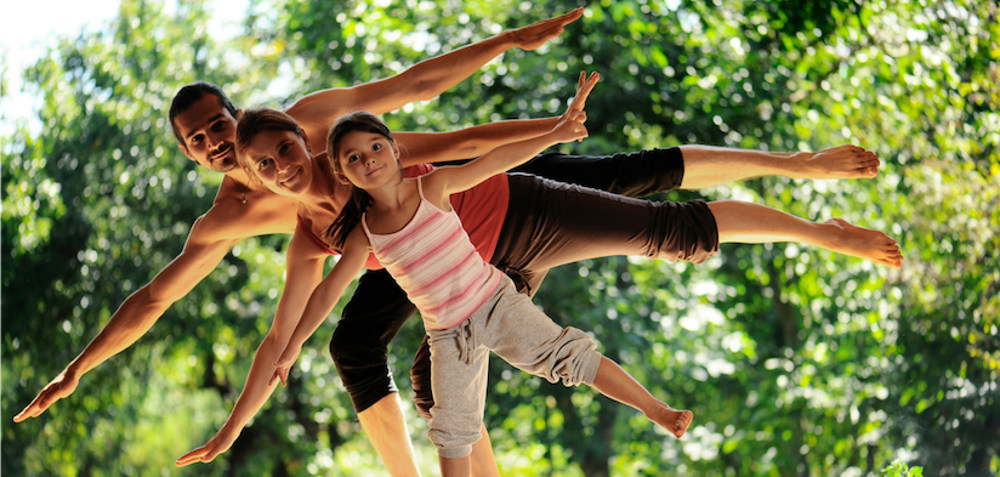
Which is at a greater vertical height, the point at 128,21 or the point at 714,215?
the point at 714,215

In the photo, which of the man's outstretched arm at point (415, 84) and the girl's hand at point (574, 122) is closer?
the girl's hand at point (574, 122)

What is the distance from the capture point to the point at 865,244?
1778 mm

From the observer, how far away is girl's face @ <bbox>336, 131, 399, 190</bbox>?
4.84 feet

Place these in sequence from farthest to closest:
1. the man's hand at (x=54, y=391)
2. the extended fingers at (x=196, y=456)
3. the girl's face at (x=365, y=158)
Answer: the man's hand at (x=54, y=391) < the extended fingers at (x=196, y=456) < the girl's face at (x=365, y=158)

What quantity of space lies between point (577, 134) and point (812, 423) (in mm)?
3262

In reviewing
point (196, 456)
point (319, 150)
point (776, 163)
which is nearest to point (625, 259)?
point (776, 163)

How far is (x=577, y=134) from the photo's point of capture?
1500mm

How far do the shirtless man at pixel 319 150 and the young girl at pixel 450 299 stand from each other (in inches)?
7.4

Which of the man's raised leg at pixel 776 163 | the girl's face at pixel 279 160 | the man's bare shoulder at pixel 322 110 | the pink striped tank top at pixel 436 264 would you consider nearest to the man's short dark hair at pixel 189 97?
the man's bare shoulder at pixel 322 110

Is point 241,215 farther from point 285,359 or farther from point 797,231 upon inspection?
point 797,231

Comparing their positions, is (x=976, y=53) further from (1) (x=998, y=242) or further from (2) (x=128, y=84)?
(2) (x=128, y=84)

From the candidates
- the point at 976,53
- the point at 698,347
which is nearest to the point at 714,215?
the point at 976,53

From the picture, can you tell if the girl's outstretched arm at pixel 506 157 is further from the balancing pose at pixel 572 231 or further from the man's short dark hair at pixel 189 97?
the man's short dark hair at pixel 189 97

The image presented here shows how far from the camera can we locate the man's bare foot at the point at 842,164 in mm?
1799
